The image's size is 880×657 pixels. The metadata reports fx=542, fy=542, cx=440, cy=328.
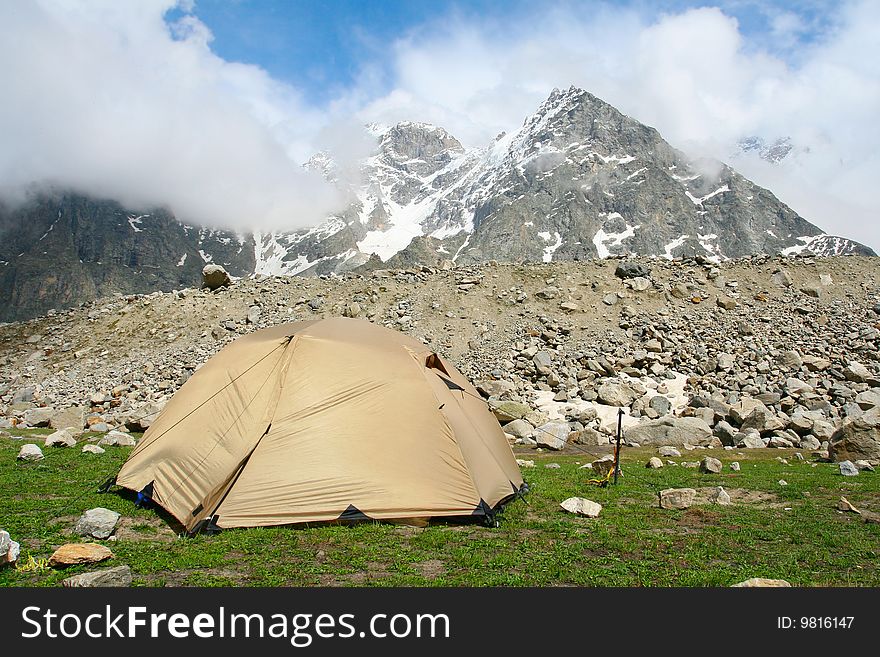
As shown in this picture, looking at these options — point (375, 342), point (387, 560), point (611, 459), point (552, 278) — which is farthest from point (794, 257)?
point (387, 560)

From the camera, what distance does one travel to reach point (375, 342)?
42.0 feet

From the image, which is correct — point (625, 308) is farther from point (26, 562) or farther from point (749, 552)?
point (26, 562)

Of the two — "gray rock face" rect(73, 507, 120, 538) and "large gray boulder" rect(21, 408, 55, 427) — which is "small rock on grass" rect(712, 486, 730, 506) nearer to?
"gray rock face" rect(73, 507, 120, 538)

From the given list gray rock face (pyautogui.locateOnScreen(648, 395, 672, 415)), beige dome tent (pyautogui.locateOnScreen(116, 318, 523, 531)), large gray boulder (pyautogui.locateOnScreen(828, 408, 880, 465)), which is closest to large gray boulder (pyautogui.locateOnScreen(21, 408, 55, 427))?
beige dome tent (pyautogui.locateOnScreen(116, 318, 523, 531))

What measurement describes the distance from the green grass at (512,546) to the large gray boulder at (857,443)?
220 inches

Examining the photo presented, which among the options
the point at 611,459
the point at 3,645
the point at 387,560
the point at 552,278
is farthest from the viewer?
the point at 552,278

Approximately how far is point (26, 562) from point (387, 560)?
5217mm

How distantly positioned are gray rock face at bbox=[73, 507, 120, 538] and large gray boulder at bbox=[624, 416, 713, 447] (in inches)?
798

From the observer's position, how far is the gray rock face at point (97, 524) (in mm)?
9219

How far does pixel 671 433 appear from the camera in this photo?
78.3 ft

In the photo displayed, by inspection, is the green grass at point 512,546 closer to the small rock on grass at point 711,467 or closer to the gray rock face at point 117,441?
the small rock on grass at point 711,467

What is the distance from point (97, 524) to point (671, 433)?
21.7m

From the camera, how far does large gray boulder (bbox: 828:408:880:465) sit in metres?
18.0

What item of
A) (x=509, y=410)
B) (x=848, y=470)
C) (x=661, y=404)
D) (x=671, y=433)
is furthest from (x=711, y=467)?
(x=509, y=410)
